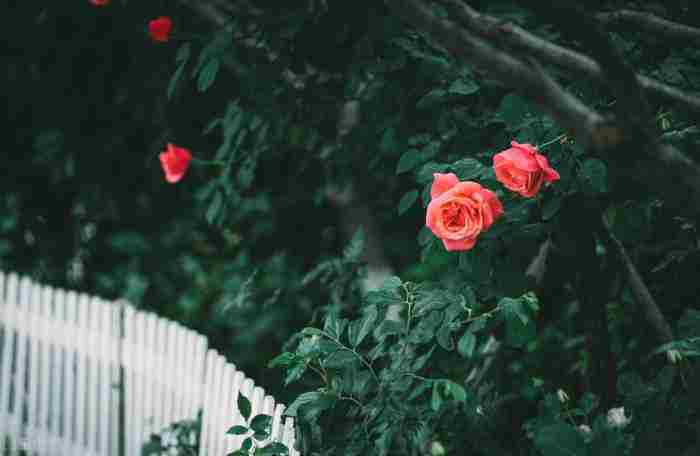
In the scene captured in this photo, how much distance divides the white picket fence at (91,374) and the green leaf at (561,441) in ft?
3.64

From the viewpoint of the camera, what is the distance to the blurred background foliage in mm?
1734

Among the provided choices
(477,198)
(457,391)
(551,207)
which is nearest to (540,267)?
(551,207)

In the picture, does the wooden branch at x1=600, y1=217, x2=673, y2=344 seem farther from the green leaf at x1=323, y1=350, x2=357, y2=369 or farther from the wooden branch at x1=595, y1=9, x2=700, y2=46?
the green leaf at x1=323, y1=350, x2=357, y2=369

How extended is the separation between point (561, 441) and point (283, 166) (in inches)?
80.2

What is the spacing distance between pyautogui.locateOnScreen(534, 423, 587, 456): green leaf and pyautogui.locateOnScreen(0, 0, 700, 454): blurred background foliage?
0.22 meters

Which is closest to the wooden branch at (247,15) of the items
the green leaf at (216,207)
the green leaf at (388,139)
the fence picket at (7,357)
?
the green leaf at (388,139)

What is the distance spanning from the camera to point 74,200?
12.8ft

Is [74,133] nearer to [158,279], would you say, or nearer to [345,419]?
[158,279]

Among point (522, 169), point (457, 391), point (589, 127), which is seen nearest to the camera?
point (589, 127)

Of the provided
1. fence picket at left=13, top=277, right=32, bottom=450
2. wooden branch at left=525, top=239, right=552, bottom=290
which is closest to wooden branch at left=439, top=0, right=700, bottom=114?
wooden branch at left=525, top=239, right=552, bottom=290

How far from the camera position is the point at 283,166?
325 cm

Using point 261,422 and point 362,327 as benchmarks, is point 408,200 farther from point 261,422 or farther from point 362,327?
point 261,422

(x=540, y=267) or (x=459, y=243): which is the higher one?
(x=459, y=243)

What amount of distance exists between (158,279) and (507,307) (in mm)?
3534
